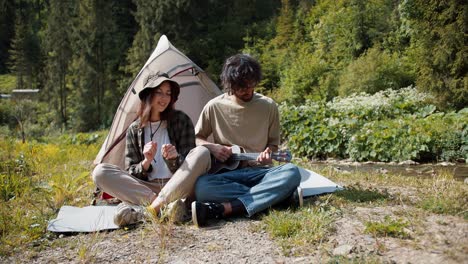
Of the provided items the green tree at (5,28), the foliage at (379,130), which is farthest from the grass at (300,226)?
the green tree at (5,28)

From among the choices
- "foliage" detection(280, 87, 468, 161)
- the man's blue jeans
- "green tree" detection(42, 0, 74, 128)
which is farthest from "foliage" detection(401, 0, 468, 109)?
"green tree" detection(42, 0, 74, 128)

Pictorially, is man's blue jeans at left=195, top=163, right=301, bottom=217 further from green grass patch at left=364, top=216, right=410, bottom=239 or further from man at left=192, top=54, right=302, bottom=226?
green grass patch at left=364, top=216, right=410, bottom=239

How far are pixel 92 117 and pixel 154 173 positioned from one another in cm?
2030

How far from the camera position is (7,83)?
123 ft

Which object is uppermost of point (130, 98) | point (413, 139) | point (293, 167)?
point (130, 98)

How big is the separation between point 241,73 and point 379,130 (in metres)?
5.73

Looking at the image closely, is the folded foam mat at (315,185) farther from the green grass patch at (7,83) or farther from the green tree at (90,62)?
the green grass patch at (7,83)

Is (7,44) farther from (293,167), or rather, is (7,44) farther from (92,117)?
(293,167)

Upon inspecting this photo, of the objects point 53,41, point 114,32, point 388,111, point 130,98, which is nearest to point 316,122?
point 388,111

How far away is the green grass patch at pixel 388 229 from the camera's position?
2209mm

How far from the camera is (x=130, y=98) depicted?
456 cm

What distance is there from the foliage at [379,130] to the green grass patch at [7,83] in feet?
105

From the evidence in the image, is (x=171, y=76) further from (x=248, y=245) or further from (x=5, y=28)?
(x=5, y=28)

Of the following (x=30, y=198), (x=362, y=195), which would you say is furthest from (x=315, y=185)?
Result: (x=30, y=198)
